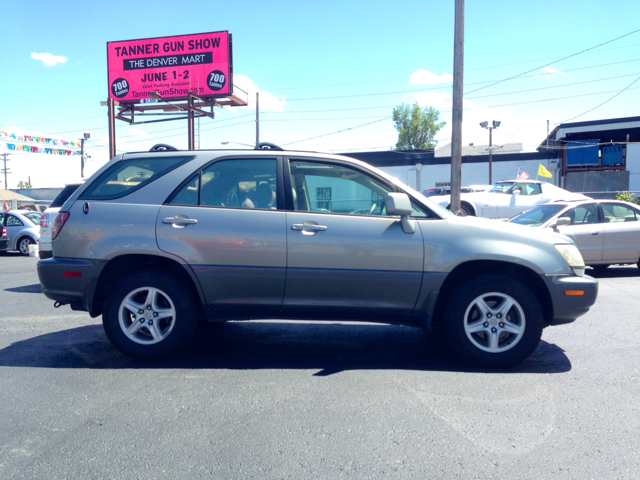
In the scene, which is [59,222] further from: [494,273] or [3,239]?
[3,239]

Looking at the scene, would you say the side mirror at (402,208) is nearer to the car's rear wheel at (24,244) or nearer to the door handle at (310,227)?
the door handle at (310,227)

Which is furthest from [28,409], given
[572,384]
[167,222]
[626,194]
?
[626,194]

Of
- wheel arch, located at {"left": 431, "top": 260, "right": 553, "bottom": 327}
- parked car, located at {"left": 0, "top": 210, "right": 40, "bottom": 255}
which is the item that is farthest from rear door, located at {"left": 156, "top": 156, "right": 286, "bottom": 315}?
parked car, located at {"left": 0, "top": 210, "right": 40, "bottom": 255}

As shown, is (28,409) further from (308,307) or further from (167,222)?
(308,307)

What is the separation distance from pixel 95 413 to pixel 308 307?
5.96ft

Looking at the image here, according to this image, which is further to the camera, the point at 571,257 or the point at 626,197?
the point at 626,197

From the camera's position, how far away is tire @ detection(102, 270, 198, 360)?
446 cm

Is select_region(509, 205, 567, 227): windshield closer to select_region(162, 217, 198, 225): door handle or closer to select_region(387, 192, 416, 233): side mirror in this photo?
select_region(387, 192, 416, 233): side mirror

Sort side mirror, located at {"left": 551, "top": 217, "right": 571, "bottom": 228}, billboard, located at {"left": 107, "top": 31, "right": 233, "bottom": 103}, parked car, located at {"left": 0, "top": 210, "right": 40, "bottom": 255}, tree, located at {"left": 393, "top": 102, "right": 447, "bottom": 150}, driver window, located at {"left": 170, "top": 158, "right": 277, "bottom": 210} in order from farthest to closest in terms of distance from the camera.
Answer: tree, located at {"left": 393, "top": 102, "right": 447, "bottom": 150} < billboard, located at {"left": 107, "top": 31, "right": 233, "bottom": 103} < parked car, located at {"left": 0, "top": 210, "right": 40, "bottom": 255} < side mirror, located at {"left": 551, "top": 217, "right": 571, "bottom": 228} < driver window, located at {"left": 170, "top": 158, "right": 277, "bottom": 210}

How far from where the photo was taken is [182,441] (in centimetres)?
309

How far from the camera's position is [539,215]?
10234 millimetres

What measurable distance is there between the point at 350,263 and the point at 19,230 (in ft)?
46.9

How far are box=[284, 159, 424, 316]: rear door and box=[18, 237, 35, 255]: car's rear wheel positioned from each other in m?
13.8

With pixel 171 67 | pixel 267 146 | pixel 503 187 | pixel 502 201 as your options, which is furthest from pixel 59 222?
pixel 171 67
